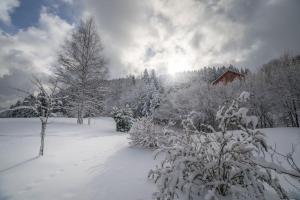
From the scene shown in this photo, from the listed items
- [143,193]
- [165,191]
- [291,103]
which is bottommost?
[143,193]

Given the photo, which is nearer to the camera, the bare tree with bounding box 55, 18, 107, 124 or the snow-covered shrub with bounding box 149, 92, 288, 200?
the snow-covered shrub with bounding box 149, 92, 288, 200

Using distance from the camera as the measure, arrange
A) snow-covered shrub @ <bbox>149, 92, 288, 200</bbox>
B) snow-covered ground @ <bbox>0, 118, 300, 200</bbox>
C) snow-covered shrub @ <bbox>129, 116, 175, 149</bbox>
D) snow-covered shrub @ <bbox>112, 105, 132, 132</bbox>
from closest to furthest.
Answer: snow-covered shrub @ <bbox>149, 92, 288, 200</bbox> < snow-covered ground @ <bbox>0, 118, 300, 200</bbox> < snow-covered shrub @ <bbox>129, 116, 175, 149</bbox> < snow-covered shrub @ <bbox>112, 105, 132, 132</bbox>

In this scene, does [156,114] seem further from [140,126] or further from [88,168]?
[88,168]

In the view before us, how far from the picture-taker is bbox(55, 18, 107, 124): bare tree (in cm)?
1494

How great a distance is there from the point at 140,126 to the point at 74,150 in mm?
2799

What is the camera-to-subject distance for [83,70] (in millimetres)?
15359

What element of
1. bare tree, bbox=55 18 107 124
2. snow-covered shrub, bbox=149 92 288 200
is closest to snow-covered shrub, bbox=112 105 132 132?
bare tree, bbox=55 18 107 124

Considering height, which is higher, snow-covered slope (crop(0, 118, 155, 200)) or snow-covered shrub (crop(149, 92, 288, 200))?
snow-covered shrub (crop(149, 92, 288, 200))

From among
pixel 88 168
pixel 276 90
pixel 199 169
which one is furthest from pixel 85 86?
pixel 276 90

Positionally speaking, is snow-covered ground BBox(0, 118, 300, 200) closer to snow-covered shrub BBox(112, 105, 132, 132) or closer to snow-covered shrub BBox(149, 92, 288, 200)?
snow-covered shrub BBox(149, 92, 288, 200)

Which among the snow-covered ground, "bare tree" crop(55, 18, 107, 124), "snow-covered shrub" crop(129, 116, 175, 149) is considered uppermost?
"bare tree" crop(55, 18, 107, 124)

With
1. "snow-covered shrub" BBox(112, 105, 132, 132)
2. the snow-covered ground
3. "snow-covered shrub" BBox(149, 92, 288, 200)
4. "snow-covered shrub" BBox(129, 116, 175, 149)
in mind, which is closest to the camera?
"snow-covered shrub" BBox(149, 92, 288, 200)

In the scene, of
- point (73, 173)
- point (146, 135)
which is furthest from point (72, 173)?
point (146, 135)

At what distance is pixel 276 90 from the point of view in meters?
15.4
